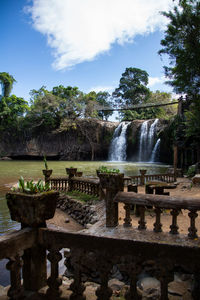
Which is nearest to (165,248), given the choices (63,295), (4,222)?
(63,295)

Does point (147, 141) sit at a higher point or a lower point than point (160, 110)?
lower

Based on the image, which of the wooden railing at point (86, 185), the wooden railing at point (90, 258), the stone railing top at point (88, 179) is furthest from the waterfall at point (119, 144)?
the wooden railing at point (90, 258)

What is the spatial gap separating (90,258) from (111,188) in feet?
9.37

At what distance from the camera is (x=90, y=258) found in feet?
7.01

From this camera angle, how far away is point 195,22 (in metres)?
15.9

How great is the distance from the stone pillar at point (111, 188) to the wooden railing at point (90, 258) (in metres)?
2.71

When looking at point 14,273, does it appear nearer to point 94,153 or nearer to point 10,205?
point 10,205

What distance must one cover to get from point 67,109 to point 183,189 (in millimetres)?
29960

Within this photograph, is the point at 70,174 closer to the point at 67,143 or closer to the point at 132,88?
the point at 67,143

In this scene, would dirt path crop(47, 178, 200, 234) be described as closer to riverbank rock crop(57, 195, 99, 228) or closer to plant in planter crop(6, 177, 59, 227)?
riverbank rock crop(57, 195, 99, 228)

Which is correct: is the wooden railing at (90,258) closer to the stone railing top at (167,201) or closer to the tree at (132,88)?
the stone railing top at (167,201)

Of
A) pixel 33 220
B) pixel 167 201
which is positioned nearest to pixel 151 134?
pixel 167 201

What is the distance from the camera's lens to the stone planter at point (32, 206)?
2.24 m

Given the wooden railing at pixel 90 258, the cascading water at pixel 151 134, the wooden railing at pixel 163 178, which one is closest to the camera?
the wooden railing at pixel 90 258
